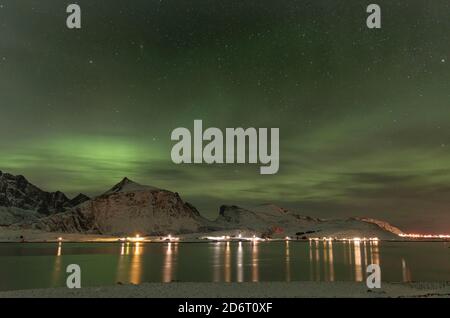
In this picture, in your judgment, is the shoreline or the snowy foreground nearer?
the shoreline

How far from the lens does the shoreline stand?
4100cm

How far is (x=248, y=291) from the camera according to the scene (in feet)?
148

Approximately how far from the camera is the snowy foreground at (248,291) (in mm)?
41250

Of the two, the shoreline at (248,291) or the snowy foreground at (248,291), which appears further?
the snowy foreground at (248,291)

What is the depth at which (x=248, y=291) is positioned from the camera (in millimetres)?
45125

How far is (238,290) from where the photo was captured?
45.9 meters

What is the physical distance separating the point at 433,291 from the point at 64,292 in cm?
3518

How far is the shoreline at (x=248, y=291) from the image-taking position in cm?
4100
